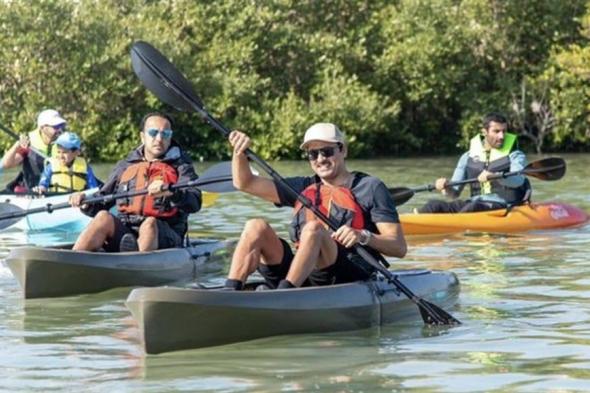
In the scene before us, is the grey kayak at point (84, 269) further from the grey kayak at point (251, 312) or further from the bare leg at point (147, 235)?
the grey kayak at point (251, 312)

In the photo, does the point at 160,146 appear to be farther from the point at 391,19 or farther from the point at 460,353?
the point at 391,19

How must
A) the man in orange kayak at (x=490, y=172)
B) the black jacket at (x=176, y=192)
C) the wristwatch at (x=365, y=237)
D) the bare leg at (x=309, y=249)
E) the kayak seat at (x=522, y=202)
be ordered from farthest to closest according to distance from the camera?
the kayak seat at (x=522, y=202) < the man in orange kayak at (x=490, y=172) < the black jacket at (x=176, y=192) < the wristwatch at (x=365, y=237) < the bare leg at (x=309, y=249)

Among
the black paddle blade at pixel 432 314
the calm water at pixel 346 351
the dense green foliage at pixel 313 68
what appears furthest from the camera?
the dense green foliage at pixel 313 68

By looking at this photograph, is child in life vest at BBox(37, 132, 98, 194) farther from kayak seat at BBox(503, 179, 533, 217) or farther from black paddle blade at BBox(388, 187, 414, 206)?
kayak seat at BBox(503, 179, 533, 217)

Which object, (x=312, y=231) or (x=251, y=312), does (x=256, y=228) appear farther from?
(x=251, y=312)

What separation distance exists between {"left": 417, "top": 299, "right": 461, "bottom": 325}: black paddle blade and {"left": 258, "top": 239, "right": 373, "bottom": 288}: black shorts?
1.08 feet

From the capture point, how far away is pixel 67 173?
11.6m

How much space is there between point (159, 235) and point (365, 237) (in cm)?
233

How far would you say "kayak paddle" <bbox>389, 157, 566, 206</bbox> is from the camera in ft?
37.5

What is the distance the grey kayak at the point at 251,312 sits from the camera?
256 inches

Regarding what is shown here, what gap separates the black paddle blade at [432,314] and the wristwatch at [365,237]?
1.65 ft

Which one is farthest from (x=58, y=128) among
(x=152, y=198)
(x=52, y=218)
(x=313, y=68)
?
(x=313, y=68)

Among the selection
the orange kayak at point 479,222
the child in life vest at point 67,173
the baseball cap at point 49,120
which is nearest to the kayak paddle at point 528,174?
the orange kayak at point 479,222

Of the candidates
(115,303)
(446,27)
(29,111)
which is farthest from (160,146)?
(446,27)
